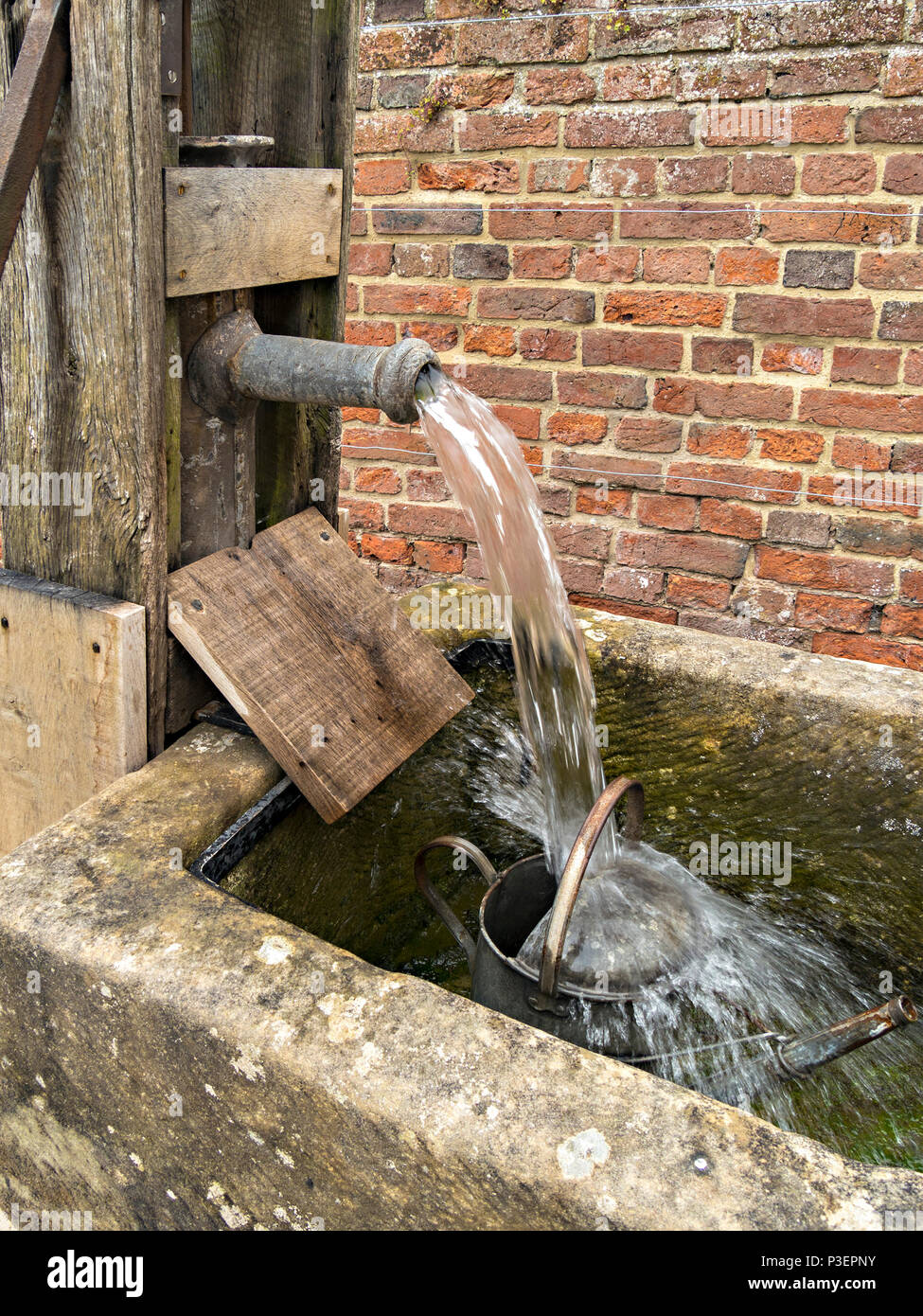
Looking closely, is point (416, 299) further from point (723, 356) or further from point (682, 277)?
point (723, 356)

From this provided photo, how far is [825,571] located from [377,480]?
1330 mm

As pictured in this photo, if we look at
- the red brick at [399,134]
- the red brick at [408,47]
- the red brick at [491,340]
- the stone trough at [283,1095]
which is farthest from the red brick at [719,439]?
the stone trough at [283,1095]

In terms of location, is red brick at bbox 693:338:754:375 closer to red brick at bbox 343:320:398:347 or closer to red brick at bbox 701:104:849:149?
red brick at bbox 701:104:849:149

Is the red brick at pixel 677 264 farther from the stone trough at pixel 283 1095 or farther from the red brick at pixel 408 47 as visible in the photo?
the stone trough at pixel 283 1095

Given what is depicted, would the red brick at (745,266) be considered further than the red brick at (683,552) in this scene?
No

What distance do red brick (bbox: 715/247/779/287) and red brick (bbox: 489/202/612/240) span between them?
308 mm

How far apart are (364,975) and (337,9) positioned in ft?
4.92

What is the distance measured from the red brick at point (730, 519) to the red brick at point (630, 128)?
2.92ft

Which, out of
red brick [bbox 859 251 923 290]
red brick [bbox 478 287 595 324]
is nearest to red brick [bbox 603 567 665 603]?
red brick [bbox 478 287 595 324]

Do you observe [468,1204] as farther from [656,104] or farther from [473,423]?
[656,104]

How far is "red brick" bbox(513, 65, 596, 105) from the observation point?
9.25ft

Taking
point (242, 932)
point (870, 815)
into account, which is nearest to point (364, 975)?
point (242, 932)

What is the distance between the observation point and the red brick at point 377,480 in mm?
3350

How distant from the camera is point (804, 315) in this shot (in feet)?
8.93
